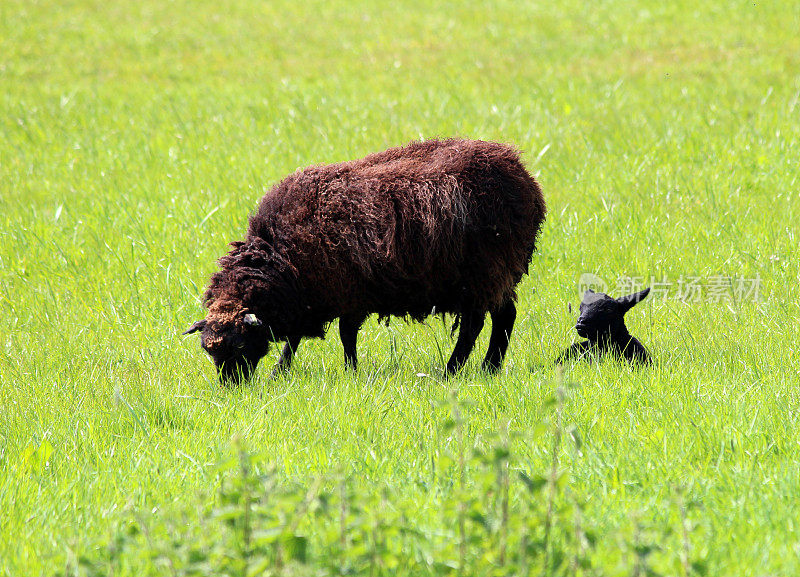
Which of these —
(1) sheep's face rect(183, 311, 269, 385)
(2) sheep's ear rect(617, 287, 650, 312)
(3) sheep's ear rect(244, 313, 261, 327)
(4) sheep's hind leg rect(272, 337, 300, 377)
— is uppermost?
(2) sheep's ear rect(617, 287, 650, 312)

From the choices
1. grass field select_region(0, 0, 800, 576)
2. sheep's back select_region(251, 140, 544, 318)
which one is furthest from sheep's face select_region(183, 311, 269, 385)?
sheep's back select_region(251, 140, 544, 318)

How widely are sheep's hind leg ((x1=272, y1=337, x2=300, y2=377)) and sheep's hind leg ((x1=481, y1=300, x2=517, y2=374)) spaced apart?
1.31 m

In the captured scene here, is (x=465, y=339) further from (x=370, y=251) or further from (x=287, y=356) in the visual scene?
(x=287, y=356)

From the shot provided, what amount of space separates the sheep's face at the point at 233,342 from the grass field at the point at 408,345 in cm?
15

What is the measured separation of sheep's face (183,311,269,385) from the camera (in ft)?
17.0

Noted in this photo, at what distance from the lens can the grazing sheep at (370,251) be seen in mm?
5184

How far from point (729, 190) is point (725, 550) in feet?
19.7

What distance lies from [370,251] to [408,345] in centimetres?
109

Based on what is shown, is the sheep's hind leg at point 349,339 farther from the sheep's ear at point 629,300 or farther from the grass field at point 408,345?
the sheep's ear at point 629,300

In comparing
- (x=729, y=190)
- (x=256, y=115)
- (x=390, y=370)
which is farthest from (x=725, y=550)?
(x=256, y=115)

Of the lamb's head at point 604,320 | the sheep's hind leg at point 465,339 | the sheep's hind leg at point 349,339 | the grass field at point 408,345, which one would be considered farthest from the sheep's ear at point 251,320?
the lamb's head at point 604,320

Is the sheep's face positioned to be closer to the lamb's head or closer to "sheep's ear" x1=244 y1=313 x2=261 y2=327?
"sheep's ear" x1=244 y1=313 x2=261 y2=327

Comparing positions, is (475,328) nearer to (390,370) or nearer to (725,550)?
(390,370)

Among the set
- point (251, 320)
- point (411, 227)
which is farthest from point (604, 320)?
point (251, 320)
